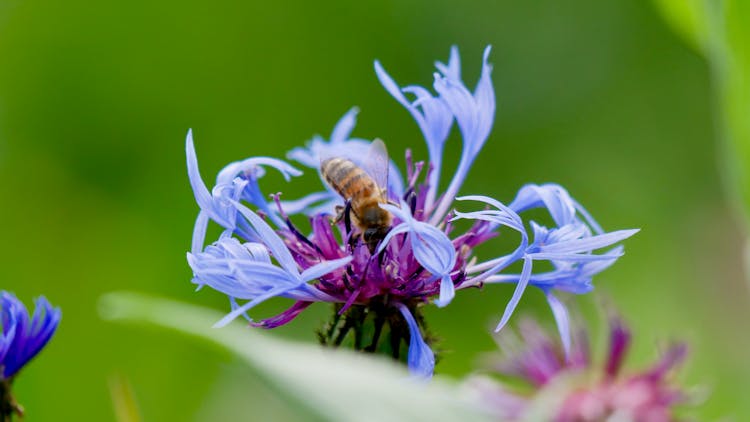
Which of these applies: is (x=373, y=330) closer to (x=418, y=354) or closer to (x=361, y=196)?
(x=418, y=354)

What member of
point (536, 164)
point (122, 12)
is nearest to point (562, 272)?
point (536, 164)

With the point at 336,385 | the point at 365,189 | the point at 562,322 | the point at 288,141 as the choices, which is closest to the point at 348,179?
the point at 365,189

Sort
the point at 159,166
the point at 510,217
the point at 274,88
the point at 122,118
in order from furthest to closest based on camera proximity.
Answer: the point at 274,88
the point at 122,118
the point at 159,166
the point at 510,217

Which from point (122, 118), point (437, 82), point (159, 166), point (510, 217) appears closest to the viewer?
point (510, 217)

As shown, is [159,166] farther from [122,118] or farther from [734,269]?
[734,269]

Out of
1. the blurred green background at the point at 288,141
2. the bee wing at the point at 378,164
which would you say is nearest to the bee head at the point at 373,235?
the bee wing at the point at 378,164
